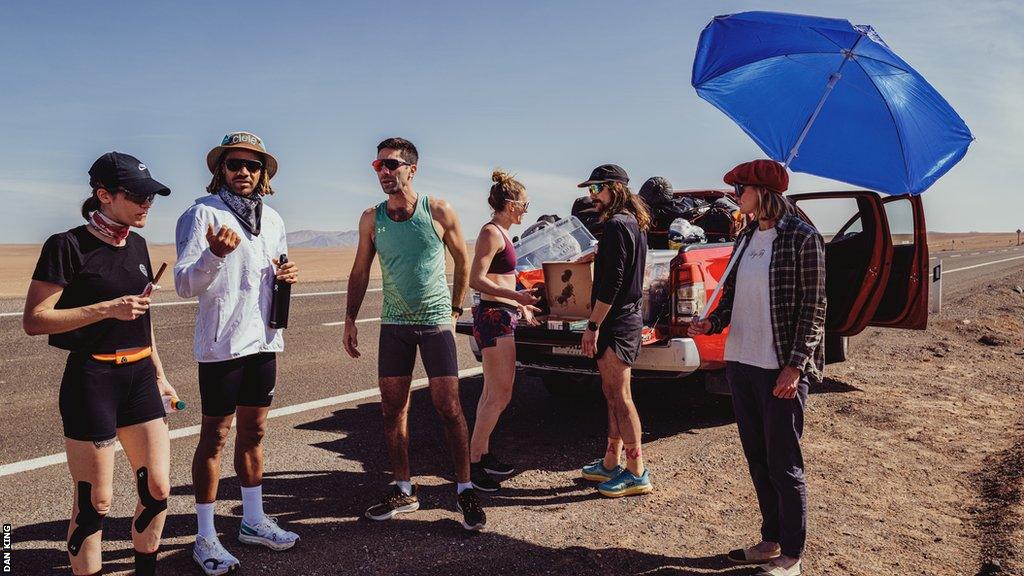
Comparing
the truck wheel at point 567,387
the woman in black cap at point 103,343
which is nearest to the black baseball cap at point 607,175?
the woman in black cap at point 103,343

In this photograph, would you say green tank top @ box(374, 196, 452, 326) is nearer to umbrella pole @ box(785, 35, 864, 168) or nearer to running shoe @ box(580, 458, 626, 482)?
Result: running shoe @ box(580, 458, 626, 482)

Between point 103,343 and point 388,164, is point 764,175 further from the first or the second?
point 103,343

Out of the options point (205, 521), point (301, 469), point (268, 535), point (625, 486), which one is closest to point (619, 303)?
point (625, 486)

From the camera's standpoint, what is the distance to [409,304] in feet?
14.1

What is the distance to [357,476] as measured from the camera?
514 centimetres

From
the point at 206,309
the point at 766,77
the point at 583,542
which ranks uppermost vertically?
the point at 766,77

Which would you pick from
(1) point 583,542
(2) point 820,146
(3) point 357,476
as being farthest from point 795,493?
(3) point 357,476

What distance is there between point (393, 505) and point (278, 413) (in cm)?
275

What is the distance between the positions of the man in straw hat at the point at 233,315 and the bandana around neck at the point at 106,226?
1.29 feet

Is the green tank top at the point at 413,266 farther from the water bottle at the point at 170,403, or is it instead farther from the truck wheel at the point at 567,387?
the truck wheel at the point at 567,387

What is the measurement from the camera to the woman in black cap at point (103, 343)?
2.96m

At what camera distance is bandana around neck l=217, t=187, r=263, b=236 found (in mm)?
3742

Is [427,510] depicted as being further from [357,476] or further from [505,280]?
[505,280]

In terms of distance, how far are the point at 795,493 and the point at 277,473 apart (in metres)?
3.40
